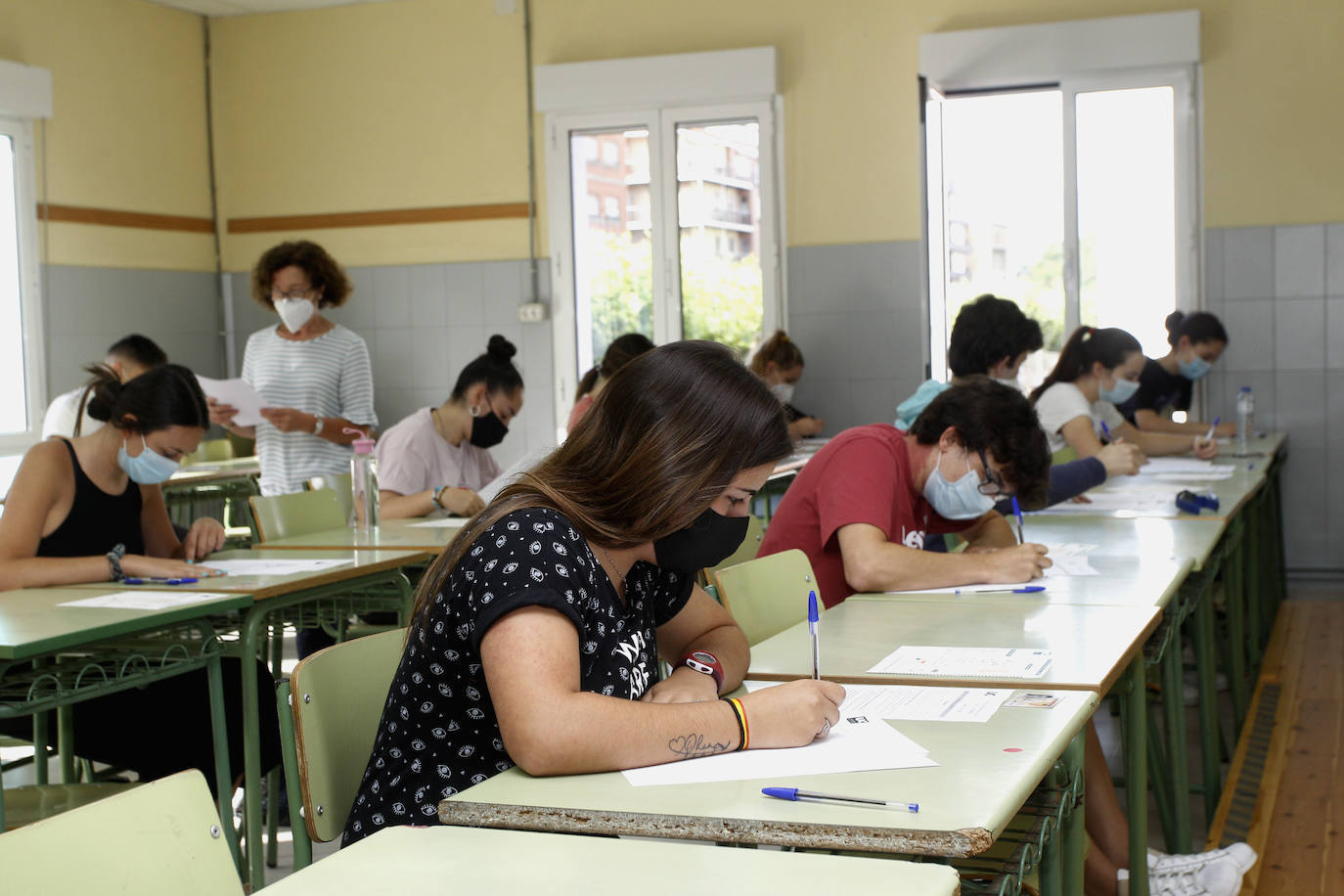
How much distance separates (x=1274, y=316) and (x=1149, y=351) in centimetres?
61

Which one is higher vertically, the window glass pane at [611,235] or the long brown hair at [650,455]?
the window glass pane at [611,235]

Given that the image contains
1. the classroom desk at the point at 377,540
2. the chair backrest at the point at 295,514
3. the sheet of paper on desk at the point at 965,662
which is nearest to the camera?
the sheet of paper on desk at the point at 965,662

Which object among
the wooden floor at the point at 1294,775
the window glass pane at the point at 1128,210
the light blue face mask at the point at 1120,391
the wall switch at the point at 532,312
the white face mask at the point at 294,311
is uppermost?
the window glass pane at the point at 1128,210

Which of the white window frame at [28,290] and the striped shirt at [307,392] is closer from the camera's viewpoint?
the striped shirt at [307,392]

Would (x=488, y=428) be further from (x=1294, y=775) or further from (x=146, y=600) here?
(x=1294, y=775)

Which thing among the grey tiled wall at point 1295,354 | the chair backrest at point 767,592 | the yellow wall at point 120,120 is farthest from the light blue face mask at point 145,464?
the grey tiled wall at point 1295,354

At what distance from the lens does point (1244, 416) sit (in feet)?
20.3

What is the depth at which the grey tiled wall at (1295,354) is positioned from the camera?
657 cm

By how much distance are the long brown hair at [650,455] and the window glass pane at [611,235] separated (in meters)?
5.84

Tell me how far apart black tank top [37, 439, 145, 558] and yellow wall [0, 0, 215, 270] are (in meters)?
4.23

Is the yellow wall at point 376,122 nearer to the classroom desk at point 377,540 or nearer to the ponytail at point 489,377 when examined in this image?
the ponytail at point 489,377

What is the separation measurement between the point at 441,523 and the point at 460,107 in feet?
13.8

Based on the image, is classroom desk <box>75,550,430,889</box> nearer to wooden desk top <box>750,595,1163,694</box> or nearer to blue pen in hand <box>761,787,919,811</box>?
wooden desk top <box>750,595,1163,694</box>

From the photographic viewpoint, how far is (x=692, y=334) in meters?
7.34
